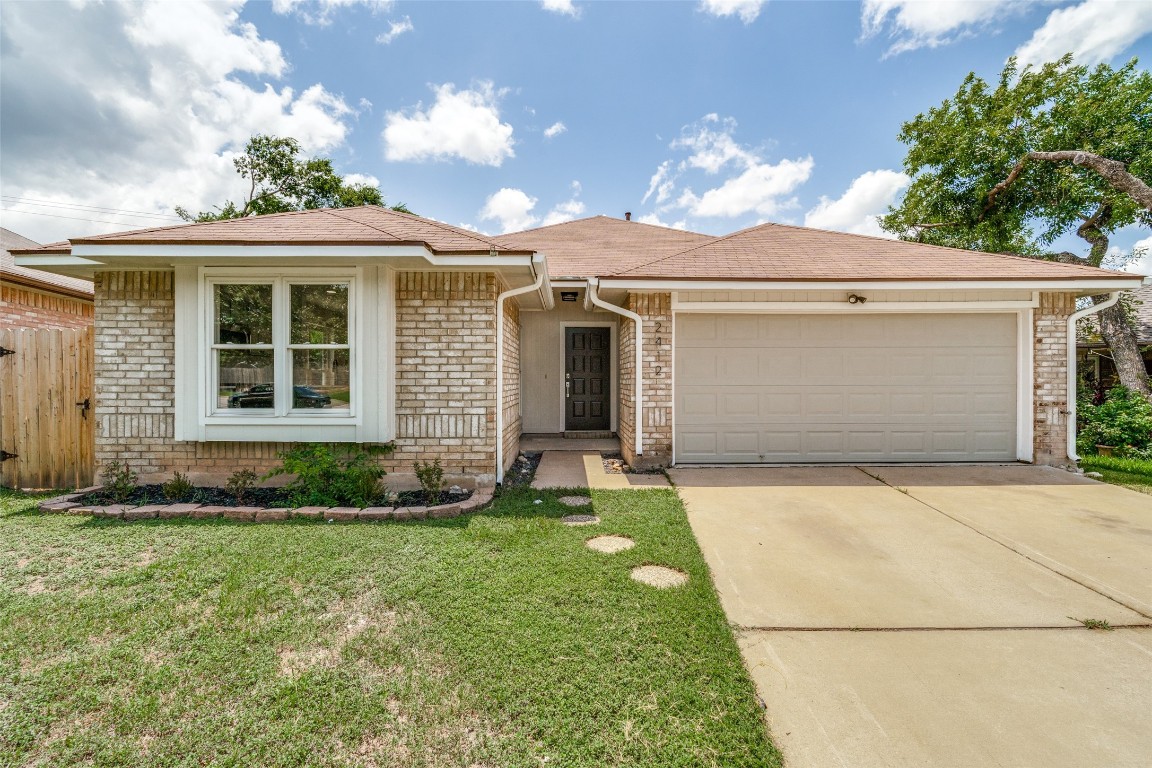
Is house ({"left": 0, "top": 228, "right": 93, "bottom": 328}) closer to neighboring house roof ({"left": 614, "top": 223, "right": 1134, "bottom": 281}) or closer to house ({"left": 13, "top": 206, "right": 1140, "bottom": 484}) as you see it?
house ({"left": 13, "top": 206, "right": 1140, "bottom": 484})

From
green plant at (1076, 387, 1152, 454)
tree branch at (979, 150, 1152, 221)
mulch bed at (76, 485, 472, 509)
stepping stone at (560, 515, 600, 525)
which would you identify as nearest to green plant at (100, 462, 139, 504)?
mulch bed at (76, 485, 472, 509)

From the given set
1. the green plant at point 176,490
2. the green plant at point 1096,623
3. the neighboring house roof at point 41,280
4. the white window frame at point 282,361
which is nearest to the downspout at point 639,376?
the white window frame at point 282,361

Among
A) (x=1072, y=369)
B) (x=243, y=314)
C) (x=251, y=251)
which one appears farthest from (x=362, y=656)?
(x=1072, y=369)

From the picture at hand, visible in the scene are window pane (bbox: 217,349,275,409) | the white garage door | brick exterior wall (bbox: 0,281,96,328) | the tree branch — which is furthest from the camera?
the tree branch

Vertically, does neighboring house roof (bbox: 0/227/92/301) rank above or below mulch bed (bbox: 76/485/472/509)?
above

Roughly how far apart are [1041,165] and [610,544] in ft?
50.0

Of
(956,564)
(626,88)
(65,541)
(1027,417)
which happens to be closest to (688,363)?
(956,564)

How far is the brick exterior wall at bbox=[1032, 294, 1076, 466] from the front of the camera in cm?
645

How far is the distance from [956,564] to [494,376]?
4.58 metres

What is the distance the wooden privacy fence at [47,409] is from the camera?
5.24 meters

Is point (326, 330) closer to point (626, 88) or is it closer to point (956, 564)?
point (956, 564)

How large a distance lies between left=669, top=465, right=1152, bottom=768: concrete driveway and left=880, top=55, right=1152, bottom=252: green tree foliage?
10134mm

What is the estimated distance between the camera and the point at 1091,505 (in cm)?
487

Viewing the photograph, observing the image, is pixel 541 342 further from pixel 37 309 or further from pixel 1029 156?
pixel 1029 156
